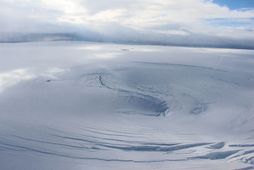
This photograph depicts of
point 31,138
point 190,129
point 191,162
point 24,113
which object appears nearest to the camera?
point 191,162

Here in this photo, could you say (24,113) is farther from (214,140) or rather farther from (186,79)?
(186,79)

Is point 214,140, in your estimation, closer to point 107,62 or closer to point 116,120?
point 116,120

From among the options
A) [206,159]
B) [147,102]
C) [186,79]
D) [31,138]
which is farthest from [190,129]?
→ [186,79]

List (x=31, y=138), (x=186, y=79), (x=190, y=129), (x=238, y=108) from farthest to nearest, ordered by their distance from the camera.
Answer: (x=186, y=79) → (x=238, y=108) → (x=190, y=129) → (x=31, y=138)

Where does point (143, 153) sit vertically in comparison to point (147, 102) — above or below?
below

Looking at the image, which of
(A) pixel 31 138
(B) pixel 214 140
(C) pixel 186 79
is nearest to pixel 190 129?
(B) pixel 214 140

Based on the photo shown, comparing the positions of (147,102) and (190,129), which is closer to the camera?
(190,129)

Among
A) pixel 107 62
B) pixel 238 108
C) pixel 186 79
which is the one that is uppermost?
pixel 107 62
